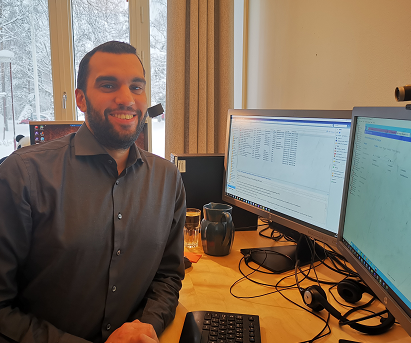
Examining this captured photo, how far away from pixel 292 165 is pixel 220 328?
53 cm

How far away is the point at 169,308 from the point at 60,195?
378mm

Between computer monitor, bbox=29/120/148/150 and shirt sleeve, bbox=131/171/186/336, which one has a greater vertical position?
computer monitor, bbox=29/120/148/150

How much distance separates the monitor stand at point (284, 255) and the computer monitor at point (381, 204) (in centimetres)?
30

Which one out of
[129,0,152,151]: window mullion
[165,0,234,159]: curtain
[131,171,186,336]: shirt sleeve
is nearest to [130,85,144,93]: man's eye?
[131,171,186,336]: shirt sleeve

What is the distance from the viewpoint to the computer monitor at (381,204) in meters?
0.57

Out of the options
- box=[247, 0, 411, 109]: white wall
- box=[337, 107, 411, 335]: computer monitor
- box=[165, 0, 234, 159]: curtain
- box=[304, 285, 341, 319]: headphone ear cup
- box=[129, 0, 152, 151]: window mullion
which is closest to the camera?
box=[337, 107, 411, 335]: computer monitor

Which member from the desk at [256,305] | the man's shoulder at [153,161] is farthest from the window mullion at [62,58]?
the desk at [256,305]

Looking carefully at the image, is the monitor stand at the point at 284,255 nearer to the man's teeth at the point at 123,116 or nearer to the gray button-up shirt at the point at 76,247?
the gray button-up shirt at the point at 76,247

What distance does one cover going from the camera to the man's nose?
0.97 m

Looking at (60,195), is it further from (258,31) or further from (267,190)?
(258,31)

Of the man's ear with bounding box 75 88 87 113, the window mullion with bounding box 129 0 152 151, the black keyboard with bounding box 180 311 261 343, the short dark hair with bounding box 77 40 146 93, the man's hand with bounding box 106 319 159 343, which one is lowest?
the man's hand with bounding box 106 319 159 343

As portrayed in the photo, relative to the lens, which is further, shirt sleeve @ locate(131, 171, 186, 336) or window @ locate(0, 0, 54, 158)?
window @ locate(0, 0, 54, 158)

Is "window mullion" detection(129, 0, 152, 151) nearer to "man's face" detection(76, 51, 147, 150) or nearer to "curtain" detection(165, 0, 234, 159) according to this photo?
"curtain" detection(165, 0, 234, 159)

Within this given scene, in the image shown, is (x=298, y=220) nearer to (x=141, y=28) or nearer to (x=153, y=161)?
(x=153, y=161)
